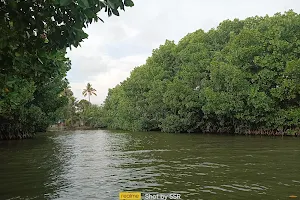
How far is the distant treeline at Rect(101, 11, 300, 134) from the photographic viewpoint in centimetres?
2938

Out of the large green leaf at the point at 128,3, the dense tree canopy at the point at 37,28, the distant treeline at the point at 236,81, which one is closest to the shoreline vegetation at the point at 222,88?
the distant treeline at the point at 236,81

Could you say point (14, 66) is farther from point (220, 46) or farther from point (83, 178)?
point (220, 46)

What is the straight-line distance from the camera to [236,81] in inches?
1203

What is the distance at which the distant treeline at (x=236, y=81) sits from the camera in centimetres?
2938

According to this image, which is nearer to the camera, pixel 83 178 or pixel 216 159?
pixel 83 178

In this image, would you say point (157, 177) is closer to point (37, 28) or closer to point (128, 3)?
point (37, 28)

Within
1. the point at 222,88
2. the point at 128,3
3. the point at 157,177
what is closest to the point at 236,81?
the point at 222,88

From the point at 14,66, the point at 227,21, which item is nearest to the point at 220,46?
the point at 227,21

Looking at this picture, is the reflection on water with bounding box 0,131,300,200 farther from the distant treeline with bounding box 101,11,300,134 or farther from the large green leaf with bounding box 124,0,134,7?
the distant treeline with bounding box 101,11,300,134

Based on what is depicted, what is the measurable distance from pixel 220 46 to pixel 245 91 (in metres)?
10.5

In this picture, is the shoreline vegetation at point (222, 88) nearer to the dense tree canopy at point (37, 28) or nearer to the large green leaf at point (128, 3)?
the dense tree canopy at point (37, 28)

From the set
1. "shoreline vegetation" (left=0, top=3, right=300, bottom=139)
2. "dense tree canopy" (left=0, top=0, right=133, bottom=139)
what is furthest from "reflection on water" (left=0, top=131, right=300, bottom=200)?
"shoreline vegetation" (left=0, top=3, right=300, bottom=139)

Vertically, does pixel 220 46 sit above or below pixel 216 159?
above

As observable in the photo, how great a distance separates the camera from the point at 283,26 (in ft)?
99.5
